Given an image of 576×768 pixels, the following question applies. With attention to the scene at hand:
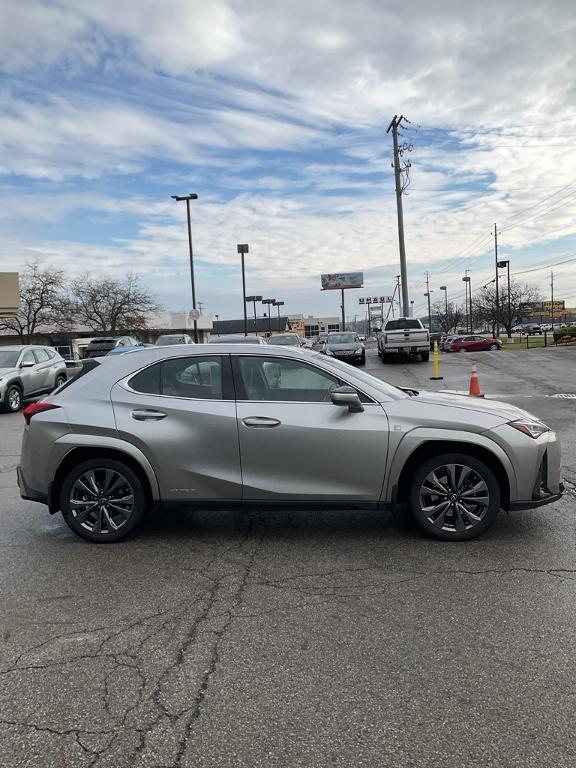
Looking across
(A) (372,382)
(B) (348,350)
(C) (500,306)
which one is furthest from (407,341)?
(C) (500,306)

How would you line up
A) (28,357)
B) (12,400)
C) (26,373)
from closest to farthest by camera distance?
(12,400) < (26,373) < (28,357)

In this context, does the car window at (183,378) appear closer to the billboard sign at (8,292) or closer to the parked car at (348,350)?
the parked car at (348,350)

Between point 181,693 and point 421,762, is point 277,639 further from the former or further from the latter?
point 421,762

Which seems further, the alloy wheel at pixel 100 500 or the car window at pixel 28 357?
the car window at pixel 28 357

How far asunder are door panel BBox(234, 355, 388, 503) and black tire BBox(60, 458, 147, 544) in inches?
38.9

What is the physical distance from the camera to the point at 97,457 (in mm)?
4859

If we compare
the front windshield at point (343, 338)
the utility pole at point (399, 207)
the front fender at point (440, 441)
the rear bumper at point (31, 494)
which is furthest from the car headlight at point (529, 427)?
the utility pole at point (399, 207)

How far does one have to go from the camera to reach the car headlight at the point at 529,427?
470cm

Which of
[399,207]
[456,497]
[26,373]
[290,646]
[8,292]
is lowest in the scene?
[290,646]

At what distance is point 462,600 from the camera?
12.2 ft

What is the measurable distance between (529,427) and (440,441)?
76cm

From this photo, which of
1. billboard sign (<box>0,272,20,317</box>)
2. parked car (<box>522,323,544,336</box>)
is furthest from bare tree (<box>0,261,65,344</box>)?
parked car (<box>522,323,544,336</box>)

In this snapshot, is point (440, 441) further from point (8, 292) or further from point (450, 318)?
point (450, 318)

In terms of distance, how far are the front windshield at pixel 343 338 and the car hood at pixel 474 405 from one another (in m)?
20.5
